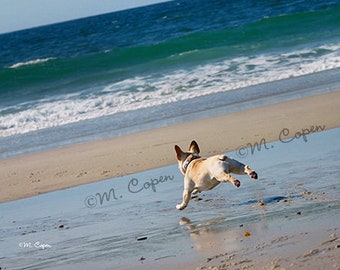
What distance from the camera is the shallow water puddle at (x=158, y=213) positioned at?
5859 millimetres

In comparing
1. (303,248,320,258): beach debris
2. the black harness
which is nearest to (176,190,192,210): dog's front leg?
the black harness

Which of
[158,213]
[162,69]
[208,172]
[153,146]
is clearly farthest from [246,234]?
[162,69]

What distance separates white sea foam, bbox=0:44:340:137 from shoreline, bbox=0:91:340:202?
4.66 meters

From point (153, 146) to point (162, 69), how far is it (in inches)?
520

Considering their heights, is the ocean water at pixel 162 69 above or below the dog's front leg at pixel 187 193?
above

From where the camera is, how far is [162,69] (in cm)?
2433

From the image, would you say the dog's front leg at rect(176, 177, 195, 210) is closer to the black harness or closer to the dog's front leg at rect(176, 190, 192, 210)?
the dog's front leg at rect(176, 190, 192, 210)

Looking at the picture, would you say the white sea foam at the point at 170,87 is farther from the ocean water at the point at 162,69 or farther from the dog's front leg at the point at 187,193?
the dog's front leg at the point at 187,193

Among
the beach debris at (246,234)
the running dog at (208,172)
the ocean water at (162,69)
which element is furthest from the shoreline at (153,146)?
the beach debris at (246,234)

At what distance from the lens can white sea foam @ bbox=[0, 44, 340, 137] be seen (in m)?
17.7

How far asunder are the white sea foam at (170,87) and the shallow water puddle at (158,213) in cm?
835

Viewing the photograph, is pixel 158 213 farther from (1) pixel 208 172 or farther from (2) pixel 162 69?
(2) pixel 162 69

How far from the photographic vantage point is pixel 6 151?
14.1 m

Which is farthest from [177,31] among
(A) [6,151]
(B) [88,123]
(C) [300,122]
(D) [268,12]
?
(C) [300,122]
